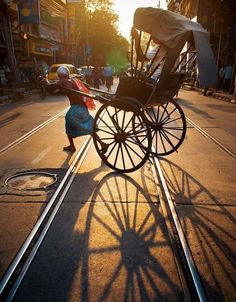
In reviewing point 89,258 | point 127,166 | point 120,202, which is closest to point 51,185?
point 120,202

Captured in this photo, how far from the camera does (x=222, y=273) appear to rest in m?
3.03

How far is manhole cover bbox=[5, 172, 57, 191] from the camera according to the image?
16.6 ft

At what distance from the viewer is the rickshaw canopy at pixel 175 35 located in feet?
15.5

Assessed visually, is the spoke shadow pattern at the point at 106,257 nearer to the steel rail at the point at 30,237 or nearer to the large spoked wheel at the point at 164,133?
the steel rail at the point at 30,237

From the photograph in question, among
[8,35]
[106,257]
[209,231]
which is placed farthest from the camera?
[8,35]

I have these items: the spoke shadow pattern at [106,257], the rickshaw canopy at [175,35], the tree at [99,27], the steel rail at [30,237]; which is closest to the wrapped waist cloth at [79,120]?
the steel rail at [30,237]

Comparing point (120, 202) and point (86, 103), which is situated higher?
point (86, 103)

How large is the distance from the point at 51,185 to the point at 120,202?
127 centimetres

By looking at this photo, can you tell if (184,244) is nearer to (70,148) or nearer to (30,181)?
(30,181)

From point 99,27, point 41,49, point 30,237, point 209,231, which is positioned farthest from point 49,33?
point 209,231

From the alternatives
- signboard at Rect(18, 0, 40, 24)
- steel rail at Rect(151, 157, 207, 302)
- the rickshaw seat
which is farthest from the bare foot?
signboard at Rect(18, 0, 40, 24)

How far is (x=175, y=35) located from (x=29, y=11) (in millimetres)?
21532

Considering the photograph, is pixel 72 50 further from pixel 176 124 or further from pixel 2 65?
pixel 176 124

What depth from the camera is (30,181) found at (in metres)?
5.32
